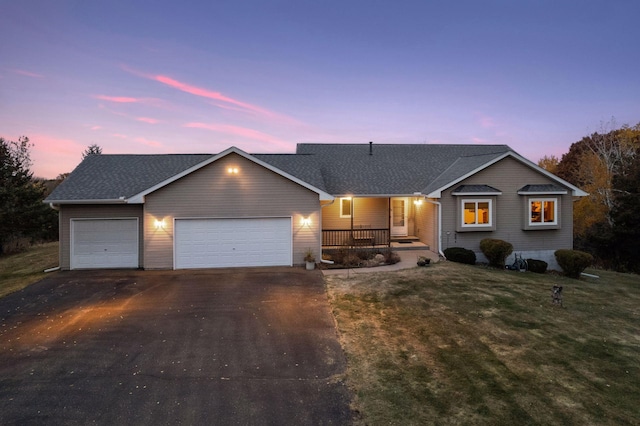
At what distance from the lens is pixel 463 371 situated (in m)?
6.06

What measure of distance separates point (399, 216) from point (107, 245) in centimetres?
1518

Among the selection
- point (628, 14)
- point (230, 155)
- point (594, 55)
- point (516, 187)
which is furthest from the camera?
point (594, 55)

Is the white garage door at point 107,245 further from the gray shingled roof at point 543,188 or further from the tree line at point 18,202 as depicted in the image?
the gray shingled roof at point 543,188

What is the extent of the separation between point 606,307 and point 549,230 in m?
7.31

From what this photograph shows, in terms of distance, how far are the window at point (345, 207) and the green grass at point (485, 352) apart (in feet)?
22.6

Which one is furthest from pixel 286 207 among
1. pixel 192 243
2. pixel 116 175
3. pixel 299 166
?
pixel 116 175

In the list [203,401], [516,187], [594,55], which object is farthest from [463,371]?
[594,55]

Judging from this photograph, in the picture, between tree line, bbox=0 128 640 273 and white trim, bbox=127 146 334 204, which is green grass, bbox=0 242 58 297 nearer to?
white trim, bbox=127 146 334 204

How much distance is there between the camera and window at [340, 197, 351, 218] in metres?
19.0

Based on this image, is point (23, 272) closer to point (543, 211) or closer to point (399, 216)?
point (399, 216)

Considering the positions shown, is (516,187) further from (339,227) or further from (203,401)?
(203,401)

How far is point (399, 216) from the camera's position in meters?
20.2

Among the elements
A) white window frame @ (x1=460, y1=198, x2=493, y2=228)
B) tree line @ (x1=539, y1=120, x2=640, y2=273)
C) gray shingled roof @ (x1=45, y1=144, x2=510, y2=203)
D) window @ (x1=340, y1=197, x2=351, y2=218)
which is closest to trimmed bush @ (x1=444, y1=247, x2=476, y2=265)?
white window frame @ (x1=460, y1=198, x2=493, y2=228)

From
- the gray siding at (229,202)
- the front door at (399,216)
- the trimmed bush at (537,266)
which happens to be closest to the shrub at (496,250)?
the trimmed bush at (537,266)
